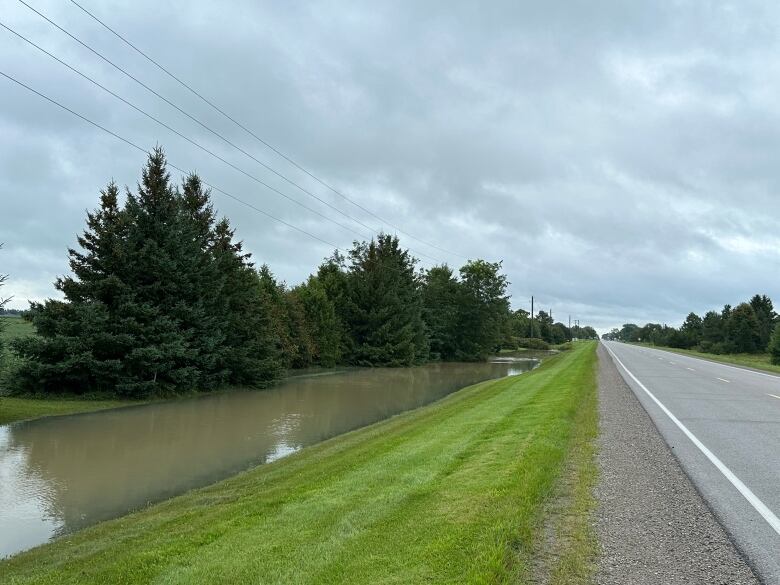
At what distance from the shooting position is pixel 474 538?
5.16 m

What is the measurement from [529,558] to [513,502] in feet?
4.64

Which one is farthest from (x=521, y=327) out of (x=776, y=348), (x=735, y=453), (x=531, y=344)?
(x=735, y=453)

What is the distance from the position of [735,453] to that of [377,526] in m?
6.43

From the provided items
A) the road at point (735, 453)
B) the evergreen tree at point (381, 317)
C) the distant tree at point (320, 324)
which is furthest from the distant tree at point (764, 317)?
the road at point (735, 453)

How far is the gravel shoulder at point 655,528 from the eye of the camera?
4516 millimetres

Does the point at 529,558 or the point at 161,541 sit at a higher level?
the point at 529,558

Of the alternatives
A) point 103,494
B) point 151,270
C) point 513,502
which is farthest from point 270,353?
point 513,502

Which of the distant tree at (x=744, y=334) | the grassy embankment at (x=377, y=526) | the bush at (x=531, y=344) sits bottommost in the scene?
the grassy embankment at (x=377, y=526)

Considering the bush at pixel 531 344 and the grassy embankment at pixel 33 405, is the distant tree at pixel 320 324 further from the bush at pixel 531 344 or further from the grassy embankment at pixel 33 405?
the bush at pixel 531 344

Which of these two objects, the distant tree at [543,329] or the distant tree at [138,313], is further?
the distant tree at [543,329]

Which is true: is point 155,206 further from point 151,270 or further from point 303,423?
point 303,423

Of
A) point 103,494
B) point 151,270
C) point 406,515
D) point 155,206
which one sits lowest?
point 103,494

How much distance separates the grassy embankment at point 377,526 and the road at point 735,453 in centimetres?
141

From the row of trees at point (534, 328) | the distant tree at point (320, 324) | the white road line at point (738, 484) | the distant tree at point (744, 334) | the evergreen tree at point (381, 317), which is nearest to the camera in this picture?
the white road line at point (738, 484)
